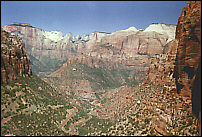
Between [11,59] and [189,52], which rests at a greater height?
[189,52]

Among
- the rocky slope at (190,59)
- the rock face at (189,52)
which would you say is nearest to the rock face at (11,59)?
the rocky slope at (190,59)

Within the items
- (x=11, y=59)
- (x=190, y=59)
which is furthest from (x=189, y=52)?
(x=11, y=59)

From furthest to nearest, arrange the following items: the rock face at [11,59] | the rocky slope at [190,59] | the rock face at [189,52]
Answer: the rock face at [11,59] < the rock face at [189,52] < the rocky slope at [190,59]

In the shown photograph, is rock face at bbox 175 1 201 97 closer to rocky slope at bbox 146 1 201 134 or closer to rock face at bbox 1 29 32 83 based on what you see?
rocky slope at bbox 146 1 201 134

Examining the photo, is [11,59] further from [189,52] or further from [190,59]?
[190,59]

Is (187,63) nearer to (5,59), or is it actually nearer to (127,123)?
(127,123)

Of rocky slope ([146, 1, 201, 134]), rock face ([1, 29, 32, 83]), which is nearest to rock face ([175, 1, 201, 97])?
rocky slope ([146, 1, 201, 134])

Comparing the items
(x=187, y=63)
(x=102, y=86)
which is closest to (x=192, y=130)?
(x=187, y=63)

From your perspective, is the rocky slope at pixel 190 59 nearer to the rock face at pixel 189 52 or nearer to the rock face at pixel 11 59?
the rock face at pixel 189 52
